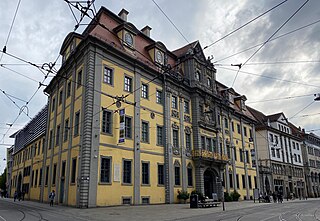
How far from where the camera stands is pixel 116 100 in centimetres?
2764

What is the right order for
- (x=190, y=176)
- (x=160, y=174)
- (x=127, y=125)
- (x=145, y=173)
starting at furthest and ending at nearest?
(x=190, y=176)
(x=160, y=174)
(x=145, y=173)
(x=127, y=125)

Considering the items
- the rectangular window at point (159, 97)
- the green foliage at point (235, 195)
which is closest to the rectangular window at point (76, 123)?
the rectangular window at point (159, 97)

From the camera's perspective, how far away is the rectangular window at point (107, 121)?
26172mm

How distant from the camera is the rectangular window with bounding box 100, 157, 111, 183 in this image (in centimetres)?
2477

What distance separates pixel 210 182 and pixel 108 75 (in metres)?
21.1

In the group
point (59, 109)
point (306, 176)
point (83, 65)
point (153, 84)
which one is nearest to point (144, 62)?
point (153, 84)

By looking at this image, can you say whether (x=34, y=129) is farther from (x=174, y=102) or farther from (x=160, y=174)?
(x=160, y=174)

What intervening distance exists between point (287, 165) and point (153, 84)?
154 ft

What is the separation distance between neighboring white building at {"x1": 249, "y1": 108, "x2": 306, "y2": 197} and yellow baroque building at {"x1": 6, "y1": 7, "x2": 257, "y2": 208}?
55.8 feet

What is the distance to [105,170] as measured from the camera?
25125 millimetres

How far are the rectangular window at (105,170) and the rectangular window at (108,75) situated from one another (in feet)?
24.3

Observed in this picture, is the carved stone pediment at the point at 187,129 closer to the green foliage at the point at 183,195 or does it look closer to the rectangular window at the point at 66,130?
the green foliage at the point at 183,195

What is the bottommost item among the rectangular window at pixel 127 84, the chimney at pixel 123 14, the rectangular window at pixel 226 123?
the rectangular window at pixel 226 123

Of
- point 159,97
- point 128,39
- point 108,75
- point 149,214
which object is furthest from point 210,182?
point 149,214
